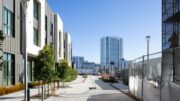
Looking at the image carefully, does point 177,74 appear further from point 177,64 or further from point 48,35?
point 48,35

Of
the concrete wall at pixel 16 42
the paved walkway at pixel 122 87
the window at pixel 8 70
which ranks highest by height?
the concrete wall at pixel 16 42

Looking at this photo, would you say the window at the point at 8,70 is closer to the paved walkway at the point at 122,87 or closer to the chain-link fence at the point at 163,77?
the paved walkway at the point at 122,87

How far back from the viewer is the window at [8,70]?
121 feet

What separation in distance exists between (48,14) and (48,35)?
3.28 m

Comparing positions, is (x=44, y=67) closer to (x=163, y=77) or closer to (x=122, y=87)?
(x=163, y=77)

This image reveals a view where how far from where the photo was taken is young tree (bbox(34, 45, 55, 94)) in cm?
2972

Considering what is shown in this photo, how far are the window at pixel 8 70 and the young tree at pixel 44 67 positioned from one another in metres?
7.48

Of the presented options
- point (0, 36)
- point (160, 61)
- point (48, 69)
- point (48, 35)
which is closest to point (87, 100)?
point (48, 69)

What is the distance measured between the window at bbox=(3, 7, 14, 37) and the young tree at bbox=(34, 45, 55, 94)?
7.37 m

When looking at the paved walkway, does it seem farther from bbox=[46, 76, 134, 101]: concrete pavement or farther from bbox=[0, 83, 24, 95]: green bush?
bbox=[0, 83, 24, 95]: green bush

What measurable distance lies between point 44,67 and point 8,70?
9.91m

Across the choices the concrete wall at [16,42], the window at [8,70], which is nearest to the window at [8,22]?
the concrete wall at [16,42]

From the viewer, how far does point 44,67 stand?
2977cm

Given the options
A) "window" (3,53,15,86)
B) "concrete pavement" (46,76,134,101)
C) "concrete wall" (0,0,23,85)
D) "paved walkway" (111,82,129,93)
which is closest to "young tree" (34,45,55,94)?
"concrete pavement" (46,76,134,101)
